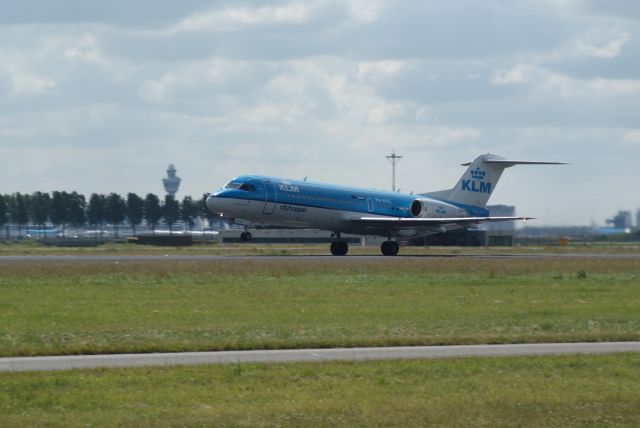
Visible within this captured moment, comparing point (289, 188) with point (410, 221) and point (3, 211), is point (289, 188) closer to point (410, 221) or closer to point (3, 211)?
point (410, 221)

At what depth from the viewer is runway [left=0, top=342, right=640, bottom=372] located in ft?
54.9

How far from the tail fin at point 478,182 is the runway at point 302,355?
1872 inches

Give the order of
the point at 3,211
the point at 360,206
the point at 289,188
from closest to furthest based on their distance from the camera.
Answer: the point at 289,188
the point at 360,206
the point at 3,211

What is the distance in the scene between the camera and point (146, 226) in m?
180

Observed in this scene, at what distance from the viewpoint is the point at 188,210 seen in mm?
171750

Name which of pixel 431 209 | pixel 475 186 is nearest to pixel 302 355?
pixel 431 209

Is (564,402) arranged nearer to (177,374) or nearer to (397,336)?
(177,374)

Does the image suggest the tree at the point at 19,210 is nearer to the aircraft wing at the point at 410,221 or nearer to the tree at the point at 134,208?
the tree at the point at 134,208

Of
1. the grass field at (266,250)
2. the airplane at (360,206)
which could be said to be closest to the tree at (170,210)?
the grass field at (266,250)

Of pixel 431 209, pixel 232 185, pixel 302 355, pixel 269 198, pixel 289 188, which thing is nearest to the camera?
pixel 302 355

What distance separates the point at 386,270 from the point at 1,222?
124 m

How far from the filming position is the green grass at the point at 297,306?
20.0 metres

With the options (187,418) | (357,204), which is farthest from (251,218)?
(187,418)

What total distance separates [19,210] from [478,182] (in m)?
106
